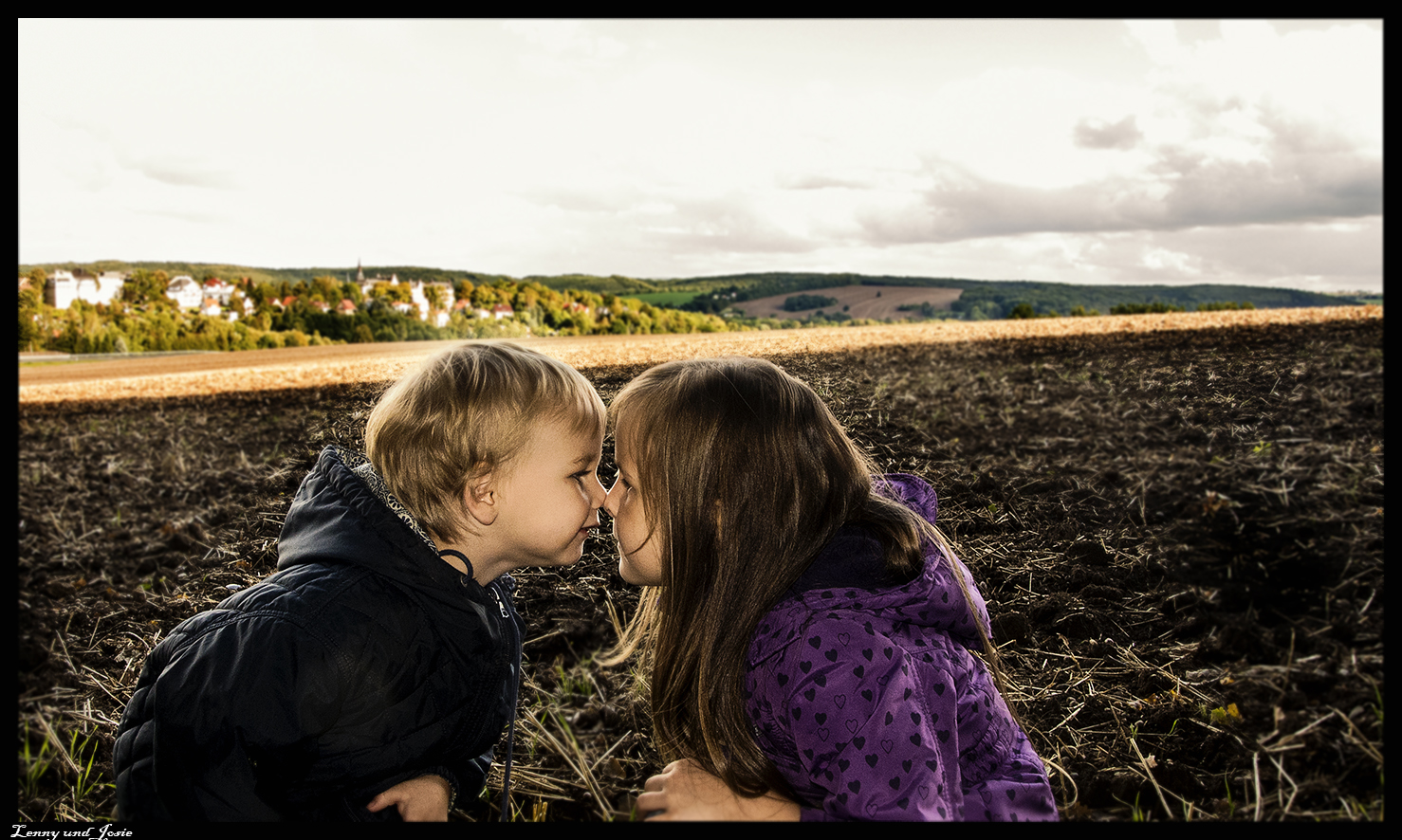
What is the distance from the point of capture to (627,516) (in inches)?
64.1

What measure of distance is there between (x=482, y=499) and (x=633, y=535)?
16.5 inches

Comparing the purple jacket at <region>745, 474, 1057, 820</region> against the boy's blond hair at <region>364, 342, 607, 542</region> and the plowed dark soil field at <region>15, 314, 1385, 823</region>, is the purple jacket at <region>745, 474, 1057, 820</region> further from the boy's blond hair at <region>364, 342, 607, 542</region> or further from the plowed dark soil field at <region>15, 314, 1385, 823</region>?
the boy's blond hair at <region>364, 342, 607, 542</region>

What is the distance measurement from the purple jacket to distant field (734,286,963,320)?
2.81 feet

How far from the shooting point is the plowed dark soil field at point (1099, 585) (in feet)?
6.10

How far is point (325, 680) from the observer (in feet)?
4.83

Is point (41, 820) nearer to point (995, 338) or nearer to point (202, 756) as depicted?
point (202, 756)

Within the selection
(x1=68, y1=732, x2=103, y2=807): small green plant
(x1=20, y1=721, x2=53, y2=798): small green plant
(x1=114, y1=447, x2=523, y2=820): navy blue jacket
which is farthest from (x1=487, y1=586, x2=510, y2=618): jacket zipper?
(x1=20, y1=721, x2=53, y2=798): small green plant

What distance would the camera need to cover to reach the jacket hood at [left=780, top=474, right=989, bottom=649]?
147 cm

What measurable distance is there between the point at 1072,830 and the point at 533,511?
1.34 meters

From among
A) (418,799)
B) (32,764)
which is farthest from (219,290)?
(418,799)

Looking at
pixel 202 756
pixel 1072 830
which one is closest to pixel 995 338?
pixel 1072 830

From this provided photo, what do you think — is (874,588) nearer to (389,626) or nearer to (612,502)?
(612,502)

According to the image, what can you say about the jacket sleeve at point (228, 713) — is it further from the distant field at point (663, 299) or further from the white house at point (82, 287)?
the white house at point (82, 287)

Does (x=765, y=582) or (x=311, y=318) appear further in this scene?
(x=311, y=318)
